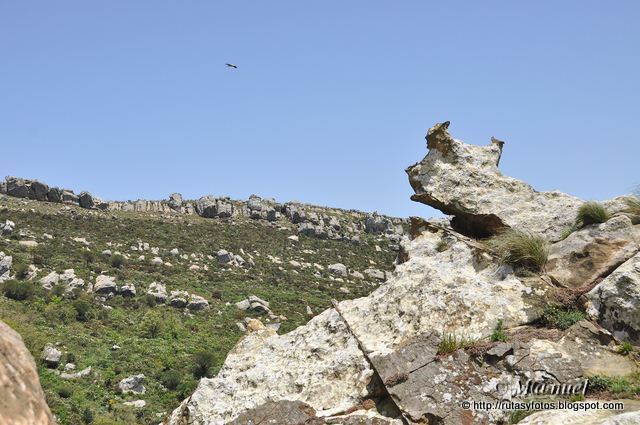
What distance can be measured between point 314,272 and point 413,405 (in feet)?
225

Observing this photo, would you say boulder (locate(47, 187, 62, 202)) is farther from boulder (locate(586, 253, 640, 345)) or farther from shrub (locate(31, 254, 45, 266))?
boulder (locate(586, 253, 640, 345))

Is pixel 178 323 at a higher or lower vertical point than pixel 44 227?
lower

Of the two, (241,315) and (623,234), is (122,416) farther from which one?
(623,234)

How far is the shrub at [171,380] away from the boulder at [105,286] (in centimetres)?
1748

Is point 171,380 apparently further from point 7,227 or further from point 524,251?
point 7,227

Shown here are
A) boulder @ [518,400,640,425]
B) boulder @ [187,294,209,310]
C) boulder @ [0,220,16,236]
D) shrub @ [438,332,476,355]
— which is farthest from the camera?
boulder @ [0,220,16,236]

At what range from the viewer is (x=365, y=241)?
316ft

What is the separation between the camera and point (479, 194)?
1189 cm

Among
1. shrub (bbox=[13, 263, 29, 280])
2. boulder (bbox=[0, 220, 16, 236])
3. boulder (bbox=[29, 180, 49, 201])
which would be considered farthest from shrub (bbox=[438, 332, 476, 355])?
boulder (bbox=[29, 180, 49, 201])

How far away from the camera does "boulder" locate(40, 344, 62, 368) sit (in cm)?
3691

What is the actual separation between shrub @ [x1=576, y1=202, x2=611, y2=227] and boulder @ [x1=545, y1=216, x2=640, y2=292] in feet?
0.55

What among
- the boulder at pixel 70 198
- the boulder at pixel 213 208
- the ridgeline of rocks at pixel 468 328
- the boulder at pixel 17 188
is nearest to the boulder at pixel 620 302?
the ridgeline of rocks at pixel 468 328

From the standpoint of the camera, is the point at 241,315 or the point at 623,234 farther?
the point at 241,315

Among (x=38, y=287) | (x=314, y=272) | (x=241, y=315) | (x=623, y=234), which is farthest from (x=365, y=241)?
(x=623, y=234)
